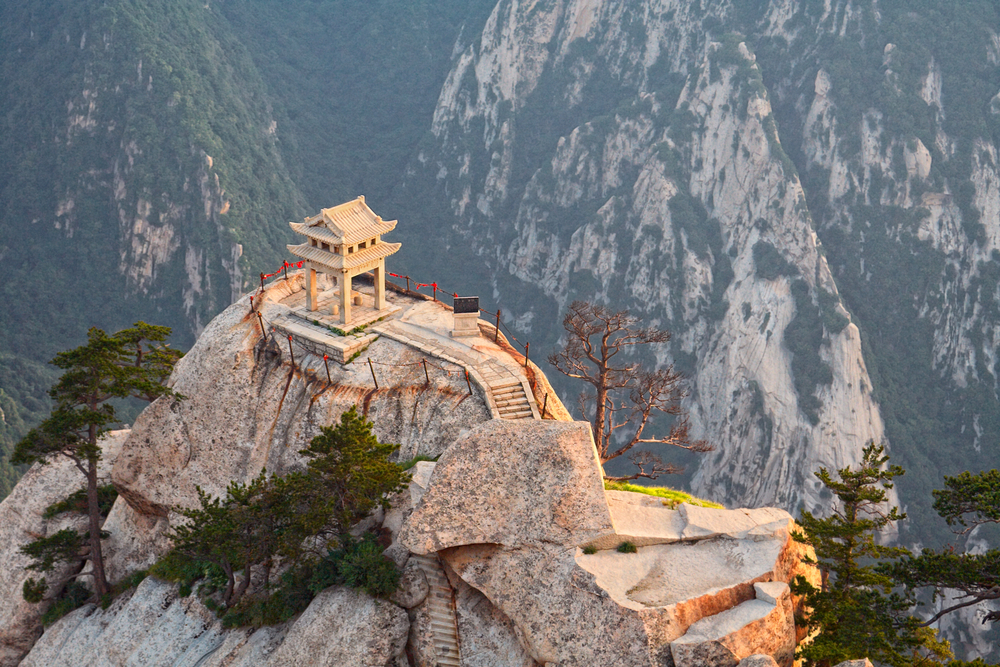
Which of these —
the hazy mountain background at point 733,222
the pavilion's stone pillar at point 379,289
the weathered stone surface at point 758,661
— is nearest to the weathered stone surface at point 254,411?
the pavilion's stone pillar at point 379,289

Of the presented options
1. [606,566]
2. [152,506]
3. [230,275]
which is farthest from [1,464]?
[606,566]

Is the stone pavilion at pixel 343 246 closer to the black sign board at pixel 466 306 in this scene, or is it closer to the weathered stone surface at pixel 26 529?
the black sign board at pixel 466 306

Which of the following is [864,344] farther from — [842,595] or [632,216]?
[842,595]

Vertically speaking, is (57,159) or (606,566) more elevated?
(57,159)

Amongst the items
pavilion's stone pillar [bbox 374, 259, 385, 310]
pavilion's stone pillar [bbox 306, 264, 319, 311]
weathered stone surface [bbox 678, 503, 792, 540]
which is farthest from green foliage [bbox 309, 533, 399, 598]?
pavilion's stone pillar [bbox 374, 259, 385, 310]

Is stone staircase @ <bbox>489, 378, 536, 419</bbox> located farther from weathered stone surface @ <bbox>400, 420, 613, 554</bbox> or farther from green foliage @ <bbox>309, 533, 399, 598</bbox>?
green foliage @ <bbox>309, 533, 399, 598</bbox>
